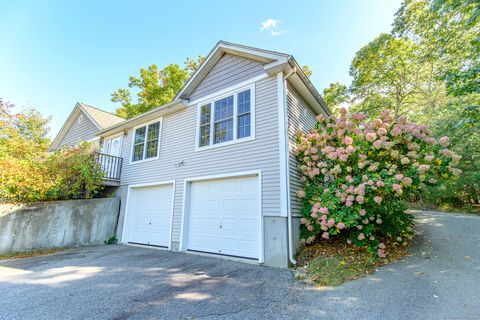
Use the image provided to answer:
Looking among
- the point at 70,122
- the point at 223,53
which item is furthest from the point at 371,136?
the point at 70,122

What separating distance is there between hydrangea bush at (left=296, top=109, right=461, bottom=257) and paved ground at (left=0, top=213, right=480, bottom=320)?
1045 mm

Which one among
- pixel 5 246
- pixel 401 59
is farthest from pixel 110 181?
pixel 401 59

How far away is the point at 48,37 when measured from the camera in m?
10.8

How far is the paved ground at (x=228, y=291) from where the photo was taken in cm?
291

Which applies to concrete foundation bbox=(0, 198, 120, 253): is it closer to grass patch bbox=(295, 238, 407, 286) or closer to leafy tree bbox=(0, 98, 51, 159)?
leafy tree bbox=(0, 98, 51, 159)

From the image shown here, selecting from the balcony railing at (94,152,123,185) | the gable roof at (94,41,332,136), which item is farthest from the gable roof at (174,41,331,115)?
the balcony railing at (94,152,123,185)

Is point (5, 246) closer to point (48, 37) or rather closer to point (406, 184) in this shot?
point (48, 37)

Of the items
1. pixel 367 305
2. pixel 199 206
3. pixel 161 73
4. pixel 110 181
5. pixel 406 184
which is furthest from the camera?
pixel 161 73

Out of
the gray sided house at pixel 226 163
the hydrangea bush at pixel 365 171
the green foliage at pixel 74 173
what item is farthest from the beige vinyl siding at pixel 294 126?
the green foliage at pixel 74 173

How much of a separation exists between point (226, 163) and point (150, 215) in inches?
→ 155

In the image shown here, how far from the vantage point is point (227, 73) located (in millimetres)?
7188

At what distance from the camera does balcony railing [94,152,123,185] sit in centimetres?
898

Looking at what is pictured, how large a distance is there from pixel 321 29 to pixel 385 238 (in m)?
8.79

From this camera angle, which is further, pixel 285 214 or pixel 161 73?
pixel 161 73
